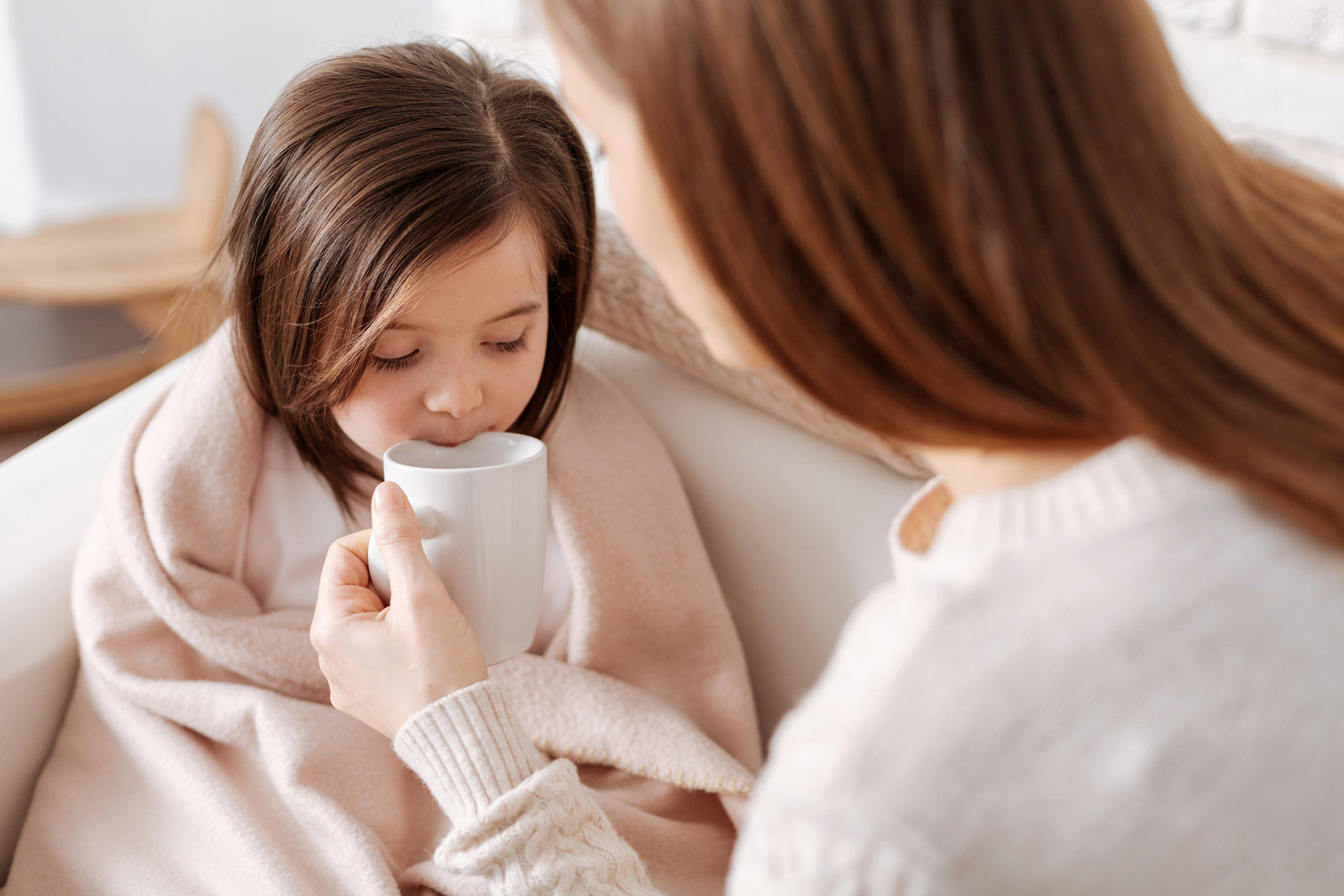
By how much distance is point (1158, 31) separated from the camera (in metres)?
0.48

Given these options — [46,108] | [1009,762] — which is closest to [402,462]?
[1009,762]

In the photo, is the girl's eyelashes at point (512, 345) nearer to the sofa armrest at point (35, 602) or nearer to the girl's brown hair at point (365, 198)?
the girl's brown hair at point (365, 198)

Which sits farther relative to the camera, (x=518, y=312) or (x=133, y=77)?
(x=133, y=77)

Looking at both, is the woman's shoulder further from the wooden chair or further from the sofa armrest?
the wooden chair

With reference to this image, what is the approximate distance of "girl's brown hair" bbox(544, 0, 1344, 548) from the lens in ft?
1.42

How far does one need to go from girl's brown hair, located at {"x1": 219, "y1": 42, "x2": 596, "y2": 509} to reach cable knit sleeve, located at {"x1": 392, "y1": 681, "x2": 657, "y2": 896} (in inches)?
11.4

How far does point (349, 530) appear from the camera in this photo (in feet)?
3.40

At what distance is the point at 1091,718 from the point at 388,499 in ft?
1.66

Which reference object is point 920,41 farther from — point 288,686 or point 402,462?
point 288,686

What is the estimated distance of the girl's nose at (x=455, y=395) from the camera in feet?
2.85

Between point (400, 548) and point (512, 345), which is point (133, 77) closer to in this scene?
point (512, 345)

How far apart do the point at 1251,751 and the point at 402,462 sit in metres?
0.63

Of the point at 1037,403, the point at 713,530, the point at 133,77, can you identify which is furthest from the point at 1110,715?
the point at 133,77

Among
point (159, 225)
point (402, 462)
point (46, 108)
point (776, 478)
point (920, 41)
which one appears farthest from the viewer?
point (46, 108)
